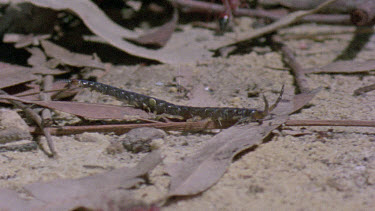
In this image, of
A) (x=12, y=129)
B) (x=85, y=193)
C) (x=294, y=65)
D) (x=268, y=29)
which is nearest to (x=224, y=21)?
(x=268, y=29)

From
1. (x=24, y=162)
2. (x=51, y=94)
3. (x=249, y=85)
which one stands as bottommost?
(x=24, y=162)

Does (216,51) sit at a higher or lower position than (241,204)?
higher

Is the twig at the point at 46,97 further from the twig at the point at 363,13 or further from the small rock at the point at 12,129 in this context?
the twig at the point at 363,13

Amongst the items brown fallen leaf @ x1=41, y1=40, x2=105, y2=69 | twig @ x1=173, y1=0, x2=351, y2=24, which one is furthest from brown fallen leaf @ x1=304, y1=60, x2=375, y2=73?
brown fallen leaf @ x1=41, y1=40, x2=105, y2=69

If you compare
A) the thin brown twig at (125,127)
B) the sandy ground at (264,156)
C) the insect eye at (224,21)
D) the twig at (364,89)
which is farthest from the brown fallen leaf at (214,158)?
the insect eye at (224,21)

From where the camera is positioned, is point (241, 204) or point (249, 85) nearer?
point (241, 204)

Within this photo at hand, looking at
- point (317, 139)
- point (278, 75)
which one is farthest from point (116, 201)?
point (278, 75)

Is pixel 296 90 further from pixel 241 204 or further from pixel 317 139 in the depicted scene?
pixel 241 204

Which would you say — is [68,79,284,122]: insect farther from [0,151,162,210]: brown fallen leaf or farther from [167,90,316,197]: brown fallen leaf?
[0,151,162,210]: brown fallen leaf

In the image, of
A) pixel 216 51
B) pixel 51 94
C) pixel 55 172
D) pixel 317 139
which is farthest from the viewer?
pixel 216 51
